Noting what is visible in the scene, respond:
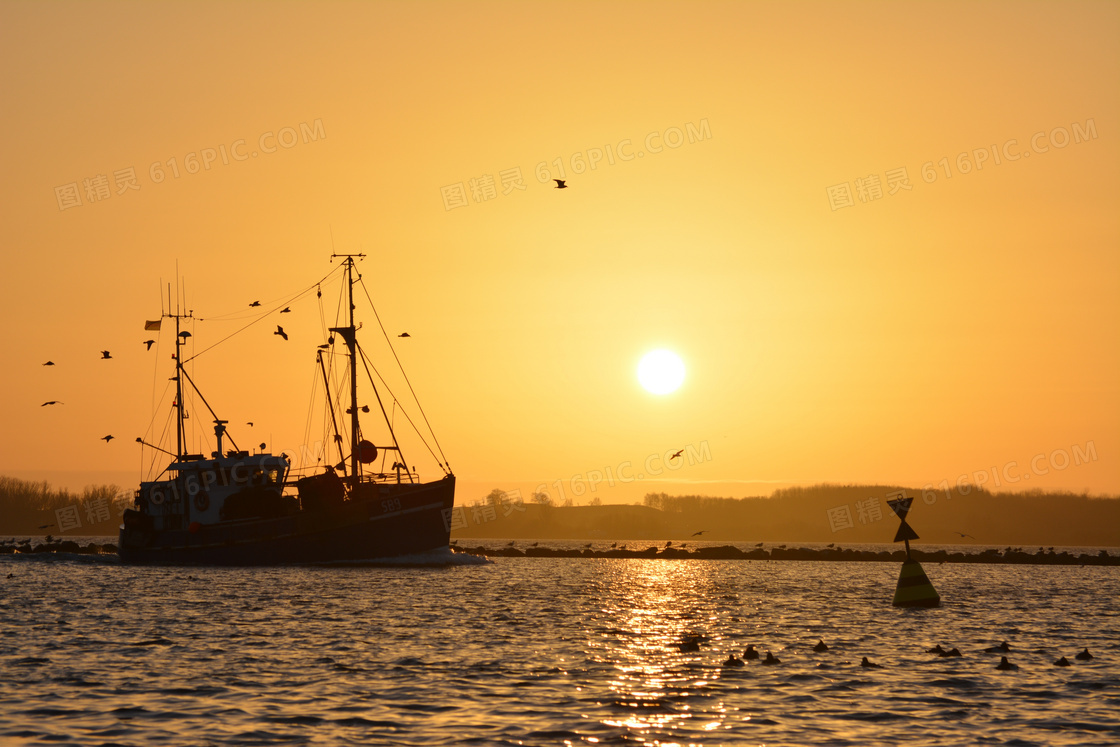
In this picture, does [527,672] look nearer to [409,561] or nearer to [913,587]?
[913,587]

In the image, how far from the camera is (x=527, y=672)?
2828cm

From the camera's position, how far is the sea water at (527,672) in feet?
67.3

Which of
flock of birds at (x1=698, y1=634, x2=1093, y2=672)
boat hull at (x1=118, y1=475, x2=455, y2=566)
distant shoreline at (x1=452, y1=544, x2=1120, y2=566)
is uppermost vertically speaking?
boat hull at (x1=118, y1=475, x2=455, y2=566)

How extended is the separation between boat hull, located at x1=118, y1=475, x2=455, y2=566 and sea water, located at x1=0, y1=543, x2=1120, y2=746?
2267cm

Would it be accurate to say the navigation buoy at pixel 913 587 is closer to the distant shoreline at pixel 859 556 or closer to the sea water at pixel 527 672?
the sea water at pixel 527 672

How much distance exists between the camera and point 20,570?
287 ft

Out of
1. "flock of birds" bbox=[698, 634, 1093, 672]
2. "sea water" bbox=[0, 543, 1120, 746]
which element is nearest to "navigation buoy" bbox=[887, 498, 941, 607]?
"sea water" bbox=[0, 543, 1120, 746]

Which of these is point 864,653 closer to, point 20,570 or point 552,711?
point 552,711

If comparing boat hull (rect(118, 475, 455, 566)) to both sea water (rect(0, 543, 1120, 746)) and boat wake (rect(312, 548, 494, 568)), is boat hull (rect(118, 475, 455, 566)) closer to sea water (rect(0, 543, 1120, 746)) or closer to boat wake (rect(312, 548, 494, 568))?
boat wake (rect(312, 548, 494, 568))

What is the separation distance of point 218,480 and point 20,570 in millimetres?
19278

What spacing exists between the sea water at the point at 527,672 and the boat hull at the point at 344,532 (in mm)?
22674

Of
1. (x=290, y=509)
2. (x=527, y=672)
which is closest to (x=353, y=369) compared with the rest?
(x=290, y=509)

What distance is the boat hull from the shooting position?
81.6 metres

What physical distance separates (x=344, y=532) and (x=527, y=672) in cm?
5564
